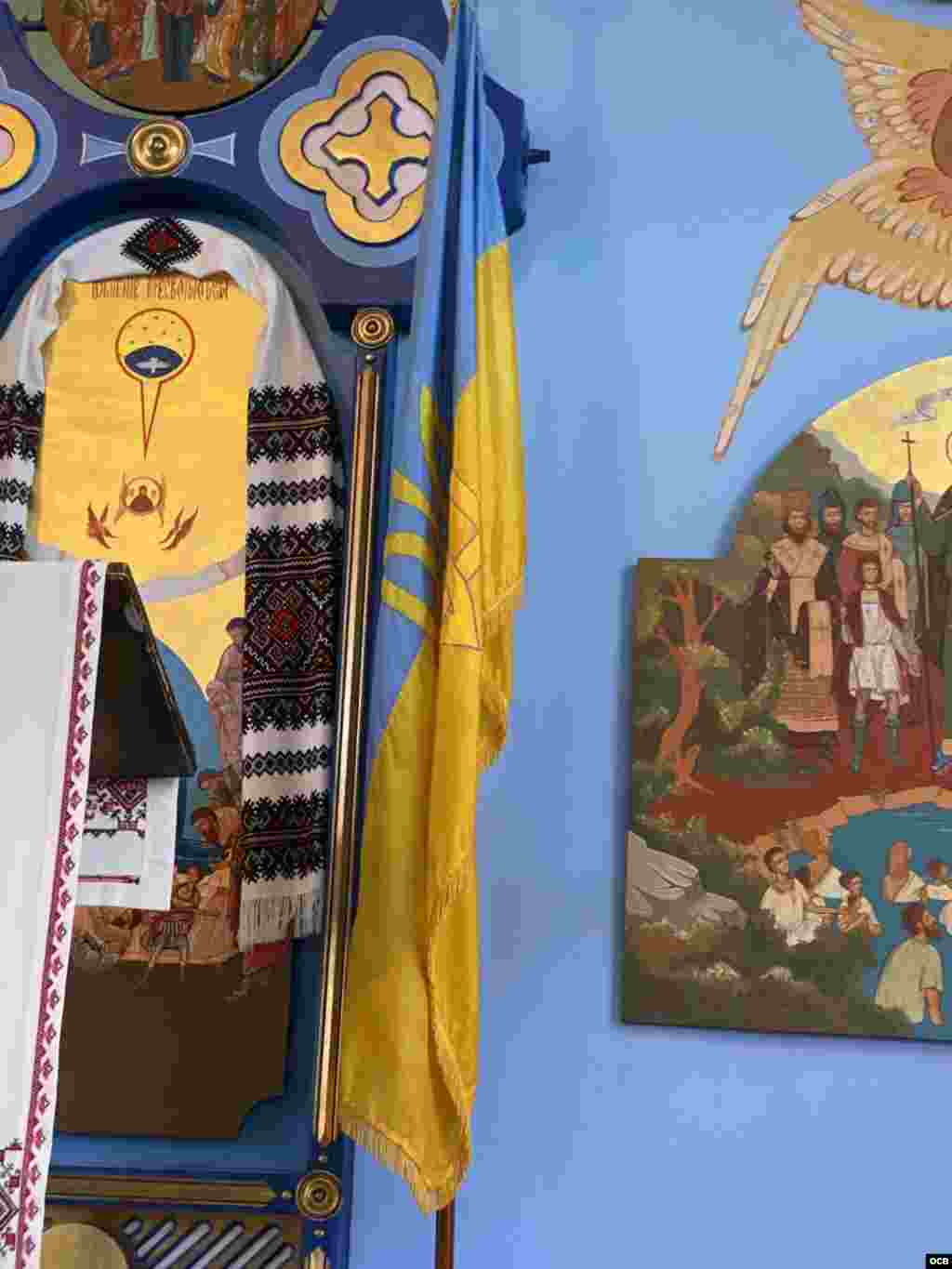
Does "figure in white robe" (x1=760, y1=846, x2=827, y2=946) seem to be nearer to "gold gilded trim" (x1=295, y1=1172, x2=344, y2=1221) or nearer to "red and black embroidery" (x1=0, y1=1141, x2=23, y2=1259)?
"gold gilded trim" (x1=295, y1=1172, x2=344, y2=1221)

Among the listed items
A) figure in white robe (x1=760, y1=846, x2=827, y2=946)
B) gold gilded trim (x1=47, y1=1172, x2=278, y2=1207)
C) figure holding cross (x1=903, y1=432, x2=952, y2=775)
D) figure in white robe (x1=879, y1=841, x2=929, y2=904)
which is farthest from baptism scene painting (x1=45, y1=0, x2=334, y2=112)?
gold gilded trim (x1=47, y1=1172, x2=278, y2=1207)

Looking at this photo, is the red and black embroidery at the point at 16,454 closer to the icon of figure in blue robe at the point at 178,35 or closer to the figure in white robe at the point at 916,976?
the icon of figure in blue robe at the point at 178,35

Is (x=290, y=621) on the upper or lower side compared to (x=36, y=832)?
upper

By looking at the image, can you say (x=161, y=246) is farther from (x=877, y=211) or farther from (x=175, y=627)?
(x=877, y=211)

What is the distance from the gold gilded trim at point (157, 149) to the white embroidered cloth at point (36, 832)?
148 cm

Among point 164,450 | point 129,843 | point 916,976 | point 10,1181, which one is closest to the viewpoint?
point 10,1181

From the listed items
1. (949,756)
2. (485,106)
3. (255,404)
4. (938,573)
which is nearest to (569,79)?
(485,106)

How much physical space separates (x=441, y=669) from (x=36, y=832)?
0.92m

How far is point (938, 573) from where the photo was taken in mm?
3396

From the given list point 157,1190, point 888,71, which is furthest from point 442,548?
point 888,71

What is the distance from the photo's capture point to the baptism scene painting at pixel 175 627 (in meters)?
3.21

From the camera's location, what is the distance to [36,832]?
2230 millimetres

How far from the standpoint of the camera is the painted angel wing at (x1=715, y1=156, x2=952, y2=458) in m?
3.60

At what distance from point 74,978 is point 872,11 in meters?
2.84
